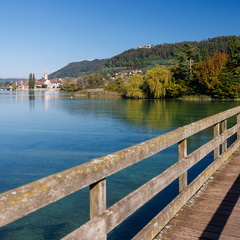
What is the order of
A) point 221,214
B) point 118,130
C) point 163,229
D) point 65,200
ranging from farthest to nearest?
1. point 118,130
2. point 65,200
3. point 221,214
4. point 163,229

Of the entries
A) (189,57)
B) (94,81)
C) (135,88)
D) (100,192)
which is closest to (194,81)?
(189,57)

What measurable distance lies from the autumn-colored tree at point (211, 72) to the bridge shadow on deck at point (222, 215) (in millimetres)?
58124

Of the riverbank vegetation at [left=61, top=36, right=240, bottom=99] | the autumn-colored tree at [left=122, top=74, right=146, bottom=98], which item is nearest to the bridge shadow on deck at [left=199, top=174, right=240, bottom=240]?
the riverbank vegetation at [left=61, top=36, right=240, bottom=99]

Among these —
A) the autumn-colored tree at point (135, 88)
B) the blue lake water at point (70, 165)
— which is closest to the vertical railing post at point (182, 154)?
the blue lake water at point (70, 165)

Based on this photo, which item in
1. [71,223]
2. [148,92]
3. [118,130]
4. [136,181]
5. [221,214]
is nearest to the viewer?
[221,214]

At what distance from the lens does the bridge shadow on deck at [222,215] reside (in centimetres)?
300

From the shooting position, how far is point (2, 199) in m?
1.39

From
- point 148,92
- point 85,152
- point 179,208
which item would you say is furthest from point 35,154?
point 148,92

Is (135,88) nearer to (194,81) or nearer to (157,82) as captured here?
(157,82)

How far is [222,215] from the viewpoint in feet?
11.4

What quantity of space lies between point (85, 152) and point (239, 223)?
33.4 feet

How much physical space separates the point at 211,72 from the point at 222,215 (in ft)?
202

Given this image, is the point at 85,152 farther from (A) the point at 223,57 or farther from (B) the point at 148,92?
(A) the point at 223,57

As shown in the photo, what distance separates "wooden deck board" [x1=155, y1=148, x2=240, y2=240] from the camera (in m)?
2.98
